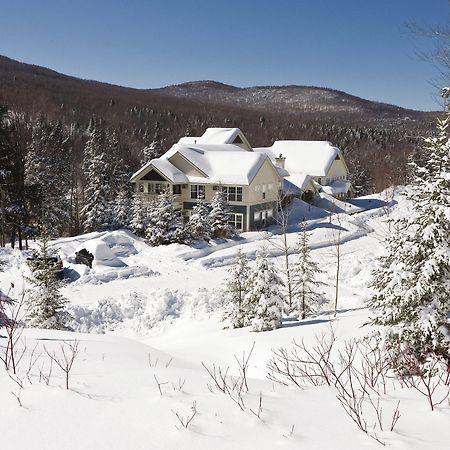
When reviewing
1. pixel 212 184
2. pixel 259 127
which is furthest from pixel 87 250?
pixel 259 127

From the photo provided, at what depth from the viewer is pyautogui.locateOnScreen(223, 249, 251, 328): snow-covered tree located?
60.7ft

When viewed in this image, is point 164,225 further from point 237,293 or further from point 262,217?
point 237,293

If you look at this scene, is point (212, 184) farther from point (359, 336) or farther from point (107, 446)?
point (107, 446)

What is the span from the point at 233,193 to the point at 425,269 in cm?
3053

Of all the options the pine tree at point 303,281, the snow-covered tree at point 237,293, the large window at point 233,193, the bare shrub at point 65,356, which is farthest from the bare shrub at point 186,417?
the large window at point 233,193

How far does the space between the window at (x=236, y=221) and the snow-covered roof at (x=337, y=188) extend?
19285 mm

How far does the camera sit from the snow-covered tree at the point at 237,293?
60.7 feet

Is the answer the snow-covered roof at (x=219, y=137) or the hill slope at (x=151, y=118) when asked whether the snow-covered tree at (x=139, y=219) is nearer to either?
the snow-covered roof at (x=219, y=137)

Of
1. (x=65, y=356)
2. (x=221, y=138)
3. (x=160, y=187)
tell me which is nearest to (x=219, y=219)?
(x=160, y=187)

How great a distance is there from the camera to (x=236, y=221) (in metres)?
40.1

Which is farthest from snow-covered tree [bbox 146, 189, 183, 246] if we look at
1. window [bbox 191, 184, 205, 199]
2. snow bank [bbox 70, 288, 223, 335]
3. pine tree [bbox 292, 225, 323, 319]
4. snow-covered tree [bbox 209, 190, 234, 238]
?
pine tree [bbox 292, 225, 323, 319]

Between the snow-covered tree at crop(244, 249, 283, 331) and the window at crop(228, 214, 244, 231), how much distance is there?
73.9 ft

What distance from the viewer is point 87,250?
29688 mm

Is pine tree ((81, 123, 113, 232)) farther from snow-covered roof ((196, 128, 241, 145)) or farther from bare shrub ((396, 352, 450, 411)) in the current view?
bare shrub ((396, 352, 450, 411))
